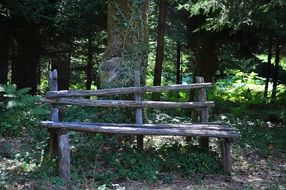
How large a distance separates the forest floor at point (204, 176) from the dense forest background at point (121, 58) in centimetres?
3

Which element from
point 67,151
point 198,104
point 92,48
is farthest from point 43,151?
point 92,48

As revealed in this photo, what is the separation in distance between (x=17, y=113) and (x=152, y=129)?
3.64m

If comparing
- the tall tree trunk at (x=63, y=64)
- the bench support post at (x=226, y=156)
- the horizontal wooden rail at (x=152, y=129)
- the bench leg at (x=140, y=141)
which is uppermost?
the tall tree trunk at (x=63, y=64)

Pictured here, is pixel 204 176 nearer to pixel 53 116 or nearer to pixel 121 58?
pixel 53 116

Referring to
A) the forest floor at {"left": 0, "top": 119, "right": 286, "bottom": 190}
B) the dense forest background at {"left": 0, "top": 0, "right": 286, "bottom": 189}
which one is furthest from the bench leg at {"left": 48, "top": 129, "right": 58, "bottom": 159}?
the forest floor at {"left": 0, "top": 119, "right": 286, "bottom": 190}

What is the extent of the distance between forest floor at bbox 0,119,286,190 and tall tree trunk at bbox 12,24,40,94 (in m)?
5.64

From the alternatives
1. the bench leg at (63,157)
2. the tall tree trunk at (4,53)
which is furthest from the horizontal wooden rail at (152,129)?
the tall tree trunk at (4,53)

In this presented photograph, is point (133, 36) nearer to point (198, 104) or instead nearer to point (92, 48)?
point (198, 104)

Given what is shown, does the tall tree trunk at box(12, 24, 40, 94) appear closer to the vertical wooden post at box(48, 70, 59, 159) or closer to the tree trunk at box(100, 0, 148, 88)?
the tree trunk at box(100, 0, 148, 88)

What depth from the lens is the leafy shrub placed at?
29.7ft

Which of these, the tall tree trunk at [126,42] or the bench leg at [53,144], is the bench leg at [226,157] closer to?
the tall tree trunk at [126,42]

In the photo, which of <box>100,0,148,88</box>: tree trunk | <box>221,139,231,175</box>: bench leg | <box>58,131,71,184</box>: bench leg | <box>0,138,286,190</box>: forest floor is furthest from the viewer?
<box>100,0,148,88</box>: tree trunk

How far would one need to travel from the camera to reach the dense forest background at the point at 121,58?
7.43 meters

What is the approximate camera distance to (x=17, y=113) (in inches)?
367
